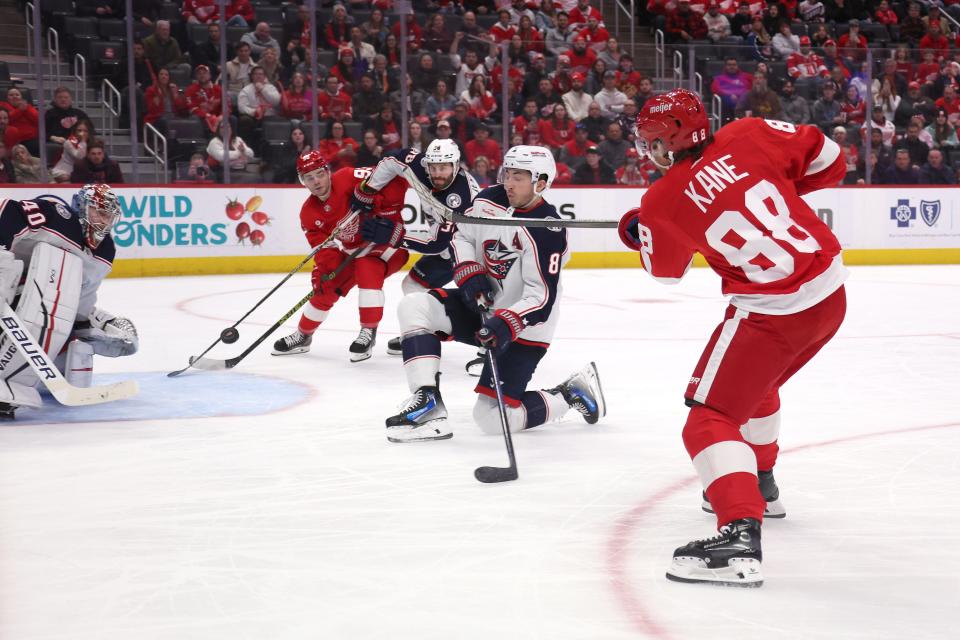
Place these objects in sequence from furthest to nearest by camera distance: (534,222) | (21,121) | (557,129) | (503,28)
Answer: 1. (503,28)
2. (557,129)
3. (21,121)
4. (534,222)

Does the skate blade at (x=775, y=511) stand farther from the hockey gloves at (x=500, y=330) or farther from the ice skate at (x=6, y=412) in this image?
the ice skate at (x=6, y=412)

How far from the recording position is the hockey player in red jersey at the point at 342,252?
17.7 feet

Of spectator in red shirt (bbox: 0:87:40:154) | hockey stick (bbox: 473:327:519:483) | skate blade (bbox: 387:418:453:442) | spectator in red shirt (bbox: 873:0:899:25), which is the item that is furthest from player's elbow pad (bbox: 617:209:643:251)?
spectator in red shirt (bbox: 873:0:899:25)

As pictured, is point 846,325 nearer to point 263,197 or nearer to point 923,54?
point 263,197

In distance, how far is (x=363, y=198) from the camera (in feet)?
17.6

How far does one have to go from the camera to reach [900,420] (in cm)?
374

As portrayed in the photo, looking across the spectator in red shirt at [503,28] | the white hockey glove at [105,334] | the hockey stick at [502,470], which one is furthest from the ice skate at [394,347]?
the spectator in red shirt at [503,28]

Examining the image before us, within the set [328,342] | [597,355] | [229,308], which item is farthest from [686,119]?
[229,308]

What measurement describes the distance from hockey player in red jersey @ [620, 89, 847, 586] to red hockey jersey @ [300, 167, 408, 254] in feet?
10.6

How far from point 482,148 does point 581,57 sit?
1654mm

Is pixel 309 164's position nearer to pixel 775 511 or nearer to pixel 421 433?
pixel 421 433

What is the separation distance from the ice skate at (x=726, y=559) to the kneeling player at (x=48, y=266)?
2.53 meters

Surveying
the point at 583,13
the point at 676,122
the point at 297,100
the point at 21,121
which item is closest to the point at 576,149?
the point at 583,13

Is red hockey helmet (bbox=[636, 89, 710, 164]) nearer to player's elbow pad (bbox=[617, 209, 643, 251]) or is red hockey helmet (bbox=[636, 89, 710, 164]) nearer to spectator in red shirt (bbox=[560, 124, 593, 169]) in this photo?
player's elbow pad (bbox=[617, 209, 643, 251])
